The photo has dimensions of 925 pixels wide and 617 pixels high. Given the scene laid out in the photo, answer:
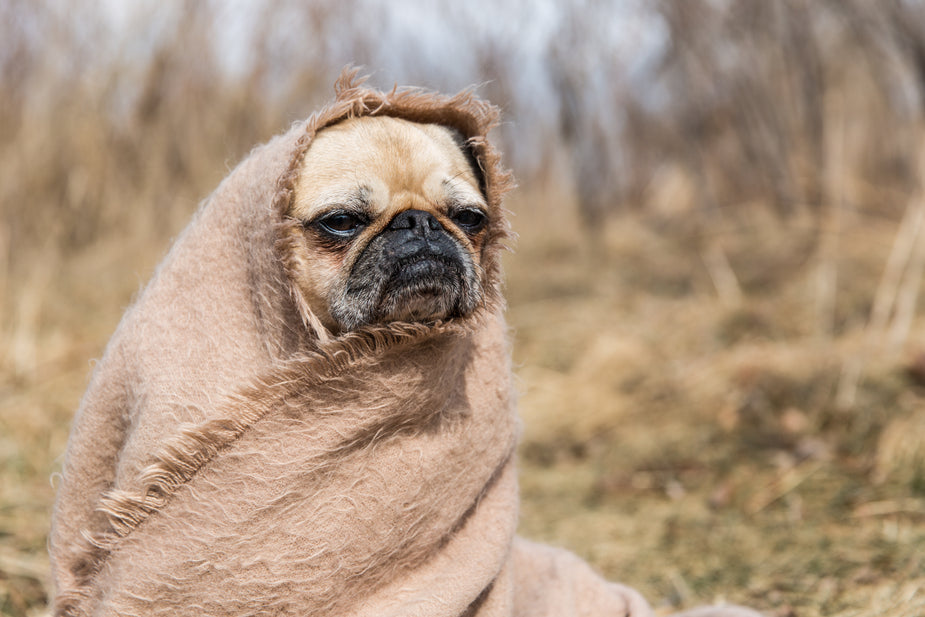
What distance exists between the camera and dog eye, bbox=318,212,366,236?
1557 millimetres

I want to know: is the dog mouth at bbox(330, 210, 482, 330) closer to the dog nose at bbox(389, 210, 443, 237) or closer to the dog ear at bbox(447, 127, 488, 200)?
the dog nose at bbox(389, 210, 443, 237)

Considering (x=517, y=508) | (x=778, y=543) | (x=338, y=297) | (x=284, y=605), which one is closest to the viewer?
(x=284, y=605)

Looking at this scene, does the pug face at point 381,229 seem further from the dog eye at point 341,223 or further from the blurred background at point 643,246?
the blurred background at point 643,246

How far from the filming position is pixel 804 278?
18.0 feet

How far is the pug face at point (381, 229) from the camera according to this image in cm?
154

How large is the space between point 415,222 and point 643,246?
600 cm

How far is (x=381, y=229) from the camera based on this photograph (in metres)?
1.58

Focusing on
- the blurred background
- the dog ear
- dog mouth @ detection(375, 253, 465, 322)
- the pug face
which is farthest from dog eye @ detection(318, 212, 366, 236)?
the blurred background

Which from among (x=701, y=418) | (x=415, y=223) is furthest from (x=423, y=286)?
(x=701, y=418)

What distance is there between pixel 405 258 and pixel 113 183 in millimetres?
5707

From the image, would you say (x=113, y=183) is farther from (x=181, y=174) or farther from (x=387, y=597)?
(x=387, y=597)

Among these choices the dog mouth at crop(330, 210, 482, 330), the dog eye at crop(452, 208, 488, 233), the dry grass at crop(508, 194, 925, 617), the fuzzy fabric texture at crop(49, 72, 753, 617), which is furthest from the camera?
the dry grass at crop(508, 194, 925, 617)

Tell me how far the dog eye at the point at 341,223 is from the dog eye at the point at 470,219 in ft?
0.71

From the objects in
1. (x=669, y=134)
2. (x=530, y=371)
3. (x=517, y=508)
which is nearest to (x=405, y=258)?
(x=517, y=508)
